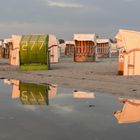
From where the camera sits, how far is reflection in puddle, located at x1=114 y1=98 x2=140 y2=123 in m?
7.63

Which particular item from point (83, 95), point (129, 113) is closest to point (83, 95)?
point (83, 95)

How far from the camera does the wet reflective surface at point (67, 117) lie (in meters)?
6.17

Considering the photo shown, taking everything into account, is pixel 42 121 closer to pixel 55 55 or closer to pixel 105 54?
pixel 55 55

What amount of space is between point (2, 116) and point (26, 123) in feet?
3.35

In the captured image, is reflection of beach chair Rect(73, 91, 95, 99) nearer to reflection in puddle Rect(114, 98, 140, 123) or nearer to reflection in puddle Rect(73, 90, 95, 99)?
reflection in puddle Rect(73, 90, 95, 99)

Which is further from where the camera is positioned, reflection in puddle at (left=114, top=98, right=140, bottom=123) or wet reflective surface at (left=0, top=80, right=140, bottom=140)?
reflection in puddle at (left=114, top=98, right=140, bottom=123)

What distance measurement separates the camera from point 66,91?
43.0 ft

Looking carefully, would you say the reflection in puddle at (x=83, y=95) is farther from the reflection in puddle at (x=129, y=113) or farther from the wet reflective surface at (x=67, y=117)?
the reflection in puddle at (x=129, y=113)

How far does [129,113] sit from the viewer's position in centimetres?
834

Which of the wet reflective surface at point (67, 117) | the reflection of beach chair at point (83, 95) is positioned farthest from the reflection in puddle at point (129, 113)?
the reflection of beach chair at point (83, 95)

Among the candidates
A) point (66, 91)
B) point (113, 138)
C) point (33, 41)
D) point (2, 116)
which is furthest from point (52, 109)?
point (33, 41)

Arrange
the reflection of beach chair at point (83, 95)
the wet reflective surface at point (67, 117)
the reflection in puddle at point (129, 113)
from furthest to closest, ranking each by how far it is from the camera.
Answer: the reflection of beach chair at point (83, 95), the reflection in puddle at point (129, 113), the wet reflective surface at point (67, 117)

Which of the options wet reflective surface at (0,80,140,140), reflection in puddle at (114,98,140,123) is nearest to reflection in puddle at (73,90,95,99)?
wet reflective surface at (0,80,140,140)

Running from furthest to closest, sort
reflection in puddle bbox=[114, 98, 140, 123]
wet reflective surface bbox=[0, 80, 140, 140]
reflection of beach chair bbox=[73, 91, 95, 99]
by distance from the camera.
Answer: reflection of beach chair bbox=[73, 91, 95, 99], reflection in puddle bbox=[114, 98, 140, 123], wet reflective surface bbox=[0, 80, 140, 140]
